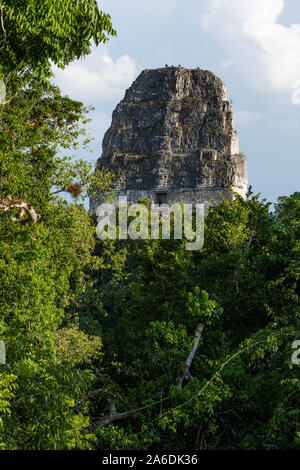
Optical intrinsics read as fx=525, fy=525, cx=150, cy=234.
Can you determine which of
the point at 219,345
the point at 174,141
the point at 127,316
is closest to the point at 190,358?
the point at 219,345

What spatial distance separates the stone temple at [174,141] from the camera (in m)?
40.3

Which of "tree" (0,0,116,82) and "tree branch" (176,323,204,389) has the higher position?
"tree" (0,0,116,82)

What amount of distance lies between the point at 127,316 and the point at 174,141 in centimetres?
2438

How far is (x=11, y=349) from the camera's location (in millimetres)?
9344

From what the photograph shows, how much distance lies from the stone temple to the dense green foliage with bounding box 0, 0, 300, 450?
19.9 metres

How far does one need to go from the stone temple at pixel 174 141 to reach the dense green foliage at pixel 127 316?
19.9 meters

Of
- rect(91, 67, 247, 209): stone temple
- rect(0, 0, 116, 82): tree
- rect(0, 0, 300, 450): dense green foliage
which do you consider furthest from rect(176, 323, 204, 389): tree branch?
rect(91, 67, 247, 209): stone temple

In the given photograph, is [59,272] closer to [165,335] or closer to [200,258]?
[165,335]

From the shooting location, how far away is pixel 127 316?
20.7 metres

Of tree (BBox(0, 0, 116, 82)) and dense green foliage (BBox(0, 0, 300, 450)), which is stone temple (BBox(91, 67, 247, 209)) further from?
tree (BBox(0, 0, 116, 82))

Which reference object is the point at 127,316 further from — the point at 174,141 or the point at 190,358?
the point at 174,141

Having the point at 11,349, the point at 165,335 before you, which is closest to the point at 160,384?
the point at 165,335

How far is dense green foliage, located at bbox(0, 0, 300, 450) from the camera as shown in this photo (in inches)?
365

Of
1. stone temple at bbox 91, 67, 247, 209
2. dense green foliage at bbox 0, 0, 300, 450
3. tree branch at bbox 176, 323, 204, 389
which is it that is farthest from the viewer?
stone temple at bbox 91, 67, 247, 209
